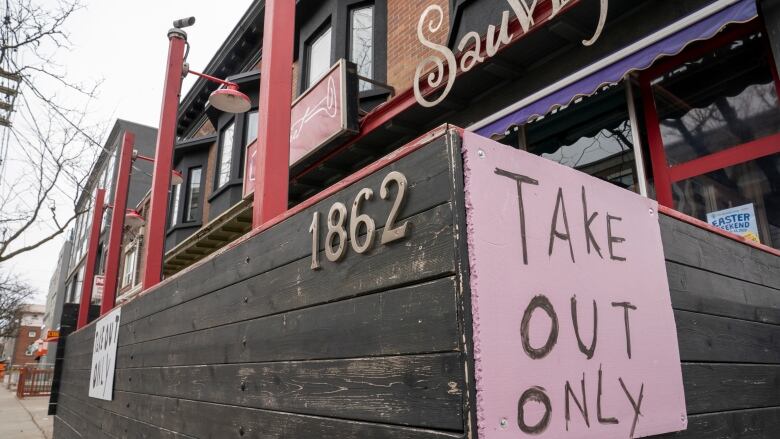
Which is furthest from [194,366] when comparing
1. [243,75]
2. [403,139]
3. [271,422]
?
[243,75]

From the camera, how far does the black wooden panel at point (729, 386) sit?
5.97 ft

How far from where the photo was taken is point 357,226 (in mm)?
1532

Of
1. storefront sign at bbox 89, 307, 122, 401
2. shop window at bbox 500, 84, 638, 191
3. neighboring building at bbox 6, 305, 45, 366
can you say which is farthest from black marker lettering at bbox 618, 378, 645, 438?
neighboring building at bbox 6, 305, 45, 366

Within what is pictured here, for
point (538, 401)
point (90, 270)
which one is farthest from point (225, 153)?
point (538, 401)

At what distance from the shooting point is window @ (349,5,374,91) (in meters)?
8.03

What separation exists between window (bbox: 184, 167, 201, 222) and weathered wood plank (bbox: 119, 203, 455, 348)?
13.3 metres

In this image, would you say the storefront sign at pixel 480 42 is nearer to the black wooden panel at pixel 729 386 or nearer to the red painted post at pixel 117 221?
the black wooden panel at pixel 729 386

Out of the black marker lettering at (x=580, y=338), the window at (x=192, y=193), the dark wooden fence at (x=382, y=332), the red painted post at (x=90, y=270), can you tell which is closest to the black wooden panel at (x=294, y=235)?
the dark wooden fence at (x=382, y=332)

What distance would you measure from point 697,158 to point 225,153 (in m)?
11.7

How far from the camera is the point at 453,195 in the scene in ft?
4.03

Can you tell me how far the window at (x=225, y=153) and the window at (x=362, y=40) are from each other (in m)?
5.62

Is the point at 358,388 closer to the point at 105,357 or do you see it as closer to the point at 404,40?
the point at 105,357

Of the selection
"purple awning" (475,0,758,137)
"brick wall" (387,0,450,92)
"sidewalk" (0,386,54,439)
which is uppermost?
"brick wall" (387,0,450,92)

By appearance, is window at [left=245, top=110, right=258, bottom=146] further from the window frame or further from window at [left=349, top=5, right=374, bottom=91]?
the window frame
